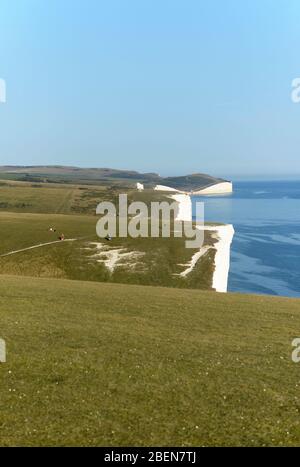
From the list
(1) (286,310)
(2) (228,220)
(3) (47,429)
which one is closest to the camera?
(3) (47,429)

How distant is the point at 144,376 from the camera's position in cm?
1850

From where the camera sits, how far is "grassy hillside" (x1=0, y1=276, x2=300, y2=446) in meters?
14.4

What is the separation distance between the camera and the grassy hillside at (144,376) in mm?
14422

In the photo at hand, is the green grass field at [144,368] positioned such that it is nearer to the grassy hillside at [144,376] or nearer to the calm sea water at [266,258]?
the grassy hillside at [144,376]

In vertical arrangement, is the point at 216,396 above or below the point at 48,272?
above


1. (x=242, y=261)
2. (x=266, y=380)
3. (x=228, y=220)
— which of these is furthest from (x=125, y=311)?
(x=228, y=220)

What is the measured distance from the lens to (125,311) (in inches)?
1158

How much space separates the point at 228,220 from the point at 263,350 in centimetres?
16339

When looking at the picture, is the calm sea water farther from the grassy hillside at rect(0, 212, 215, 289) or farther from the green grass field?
the green grass field

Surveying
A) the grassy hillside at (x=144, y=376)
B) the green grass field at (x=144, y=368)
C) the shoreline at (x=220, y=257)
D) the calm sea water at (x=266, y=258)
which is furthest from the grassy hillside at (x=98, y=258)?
the grassy hillside at (x=144, y=376)

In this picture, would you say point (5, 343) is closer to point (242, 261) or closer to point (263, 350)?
point (263, 350)

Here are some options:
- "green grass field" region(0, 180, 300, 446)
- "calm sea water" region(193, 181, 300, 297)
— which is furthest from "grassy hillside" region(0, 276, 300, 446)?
"calm sea water" region(193, 181, 300, 297)

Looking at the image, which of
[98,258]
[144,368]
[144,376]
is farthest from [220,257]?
[144,376]

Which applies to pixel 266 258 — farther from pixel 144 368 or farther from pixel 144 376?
pixel 144 376
